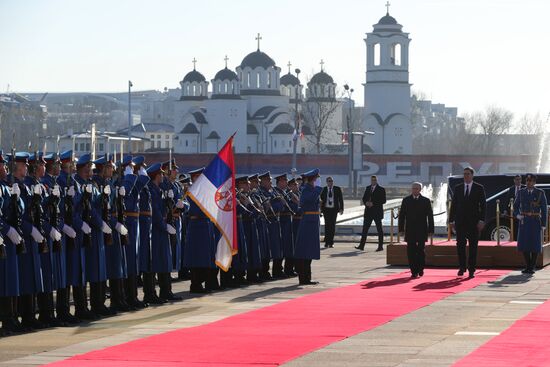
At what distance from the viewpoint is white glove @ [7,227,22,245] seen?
46.1 feet

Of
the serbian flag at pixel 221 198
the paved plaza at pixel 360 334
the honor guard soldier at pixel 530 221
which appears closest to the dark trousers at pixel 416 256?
the paved plaza at pixel 360 334

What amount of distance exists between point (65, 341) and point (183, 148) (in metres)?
133

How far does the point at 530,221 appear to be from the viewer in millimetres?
23266

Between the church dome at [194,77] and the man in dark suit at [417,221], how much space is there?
429 ft

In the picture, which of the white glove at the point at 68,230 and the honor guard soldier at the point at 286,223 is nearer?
the white glove at the point at 68,230

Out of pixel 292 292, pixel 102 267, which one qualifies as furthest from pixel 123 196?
pixel 292 292

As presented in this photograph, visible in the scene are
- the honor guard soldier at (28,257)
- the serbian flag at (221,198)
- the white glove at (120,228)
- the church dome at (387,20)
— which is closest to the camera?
the honor guard soldier at (28,257)

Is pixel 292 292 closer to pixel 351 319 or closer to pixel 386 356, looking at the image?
pixel 351 319

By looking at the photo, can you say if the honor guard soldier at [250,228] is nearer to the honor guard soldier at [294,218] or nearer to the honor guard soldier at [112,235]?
the honor guard soldier at [294,218]

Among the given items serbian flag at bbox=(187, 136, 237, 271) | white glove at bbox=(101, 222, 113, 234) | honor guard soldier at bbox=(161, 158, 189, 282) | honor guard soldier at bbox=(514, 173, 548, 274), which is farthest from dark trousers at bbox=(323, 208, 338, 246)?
white glove at bbox=(101, 222, 113, 234)

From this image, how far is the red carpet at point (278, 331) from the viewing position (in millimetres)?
12234

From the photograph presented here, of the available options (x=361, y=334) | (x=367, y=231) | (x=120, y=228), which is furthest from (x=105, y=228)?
(x=367, y=231)

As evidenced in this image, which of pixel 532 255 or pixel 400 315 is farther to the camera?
pixel 532 255

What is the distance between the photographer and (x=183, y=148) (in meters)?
147
